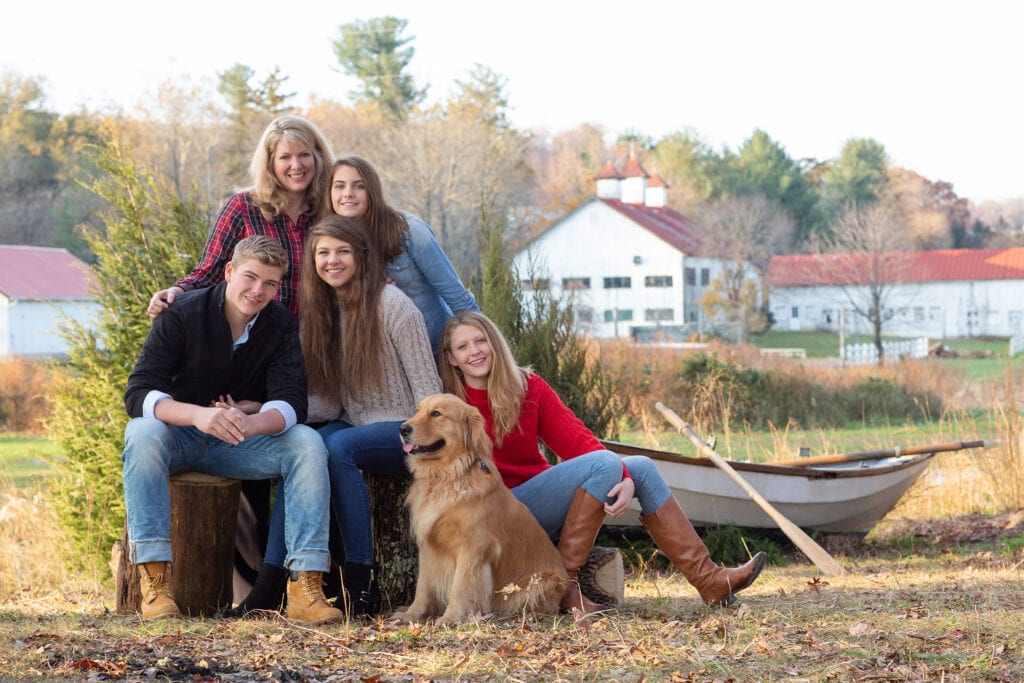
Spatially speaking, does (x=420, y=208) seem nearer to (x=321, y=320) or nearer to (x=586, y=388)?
(x=586, y=388)

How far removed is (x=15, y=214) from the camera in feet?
163

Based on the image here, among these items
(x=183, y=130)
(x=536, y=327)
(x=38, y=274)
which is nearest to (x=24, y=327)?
(x=38, y=274)

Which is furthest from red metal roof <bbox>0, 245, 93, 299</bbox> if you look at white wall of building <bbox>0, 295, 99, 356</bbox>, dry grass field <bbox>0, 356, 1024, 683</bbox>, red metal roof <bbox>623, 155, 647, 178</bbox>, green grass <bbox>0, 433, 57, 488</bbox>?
dry grass field <bbox>0, 356, 1024, 683</bbox>

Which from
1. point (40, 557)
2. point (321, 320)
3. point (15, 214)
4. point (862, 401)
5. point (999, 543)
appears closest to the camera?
point (321, 320)

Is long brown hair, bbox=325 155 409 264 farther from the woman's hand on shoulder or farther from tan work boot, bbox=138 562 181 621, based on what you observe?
tan work boot, bbox=138 562 181 621

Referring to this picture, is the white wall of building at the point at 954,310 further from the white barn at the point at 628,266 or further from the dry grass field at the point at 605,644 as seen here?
the dry grass field at the point at 605,644

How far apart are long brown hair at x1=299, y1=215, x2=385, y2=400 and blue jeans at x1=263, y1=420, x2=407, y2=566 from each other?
277 millimetres

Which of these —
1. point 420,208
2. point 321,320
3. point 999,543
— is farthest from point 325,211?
point 420,208

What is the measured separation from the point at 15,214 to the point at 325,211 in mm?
49340

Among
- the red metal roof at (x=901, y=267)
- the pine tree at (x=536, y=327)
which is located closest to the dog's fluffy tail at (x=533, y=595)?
the pine tree at (x=536, y=327)

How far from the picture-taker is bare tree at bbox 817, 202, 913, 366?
159ft

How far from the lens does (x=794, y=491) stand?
8727mm

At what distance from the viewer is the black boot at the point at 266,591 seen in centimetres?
516

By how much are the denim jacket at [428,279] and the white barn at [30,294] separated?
35598 millimetres
